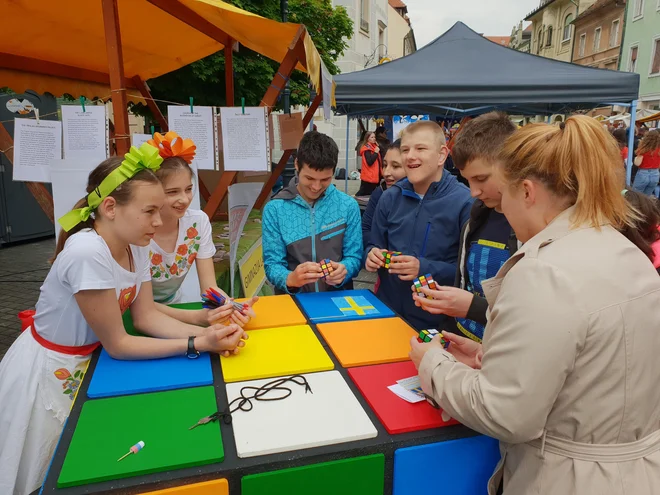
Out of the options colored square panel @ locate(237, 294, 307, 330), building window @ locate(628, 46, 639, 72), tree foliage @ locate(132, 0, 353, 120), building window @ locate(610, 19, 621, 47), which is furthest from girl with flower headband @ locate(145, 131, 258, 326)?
building window @ locate(610, 19, 621, 47)

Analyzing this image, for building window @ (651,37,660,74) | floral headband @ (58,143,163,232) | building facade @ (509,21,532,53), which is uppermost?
building facade @ (509,21,532,53)

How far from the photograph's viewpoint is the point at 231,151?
377 centimetres

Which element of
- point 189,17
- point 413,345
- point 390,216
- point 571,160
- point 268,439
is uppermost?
point 189,17

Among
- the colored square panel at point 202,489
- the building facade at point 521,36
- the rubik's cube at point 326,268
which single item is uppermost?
the building facade at point 521,36

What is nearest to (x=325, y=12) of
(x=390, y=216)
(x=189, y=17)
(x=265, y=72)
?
(x=265, y=72)

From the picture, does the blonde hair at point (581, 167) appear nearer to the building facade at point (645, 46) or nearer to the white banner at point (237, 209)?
the white banner at point (237, 209)

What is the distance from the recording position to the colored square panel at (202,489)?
1.04 metres

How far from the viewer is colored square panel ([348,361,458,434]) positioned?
4.16 feet

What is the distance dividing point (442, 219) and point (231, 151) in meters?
2.07

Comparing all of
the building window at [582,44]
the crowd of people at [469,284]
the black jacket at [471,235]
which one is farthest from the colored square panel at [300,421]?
the building window at [582,44]

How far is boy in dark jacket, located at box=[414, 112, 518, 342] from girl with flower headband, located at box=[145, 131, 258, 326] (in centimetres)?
122

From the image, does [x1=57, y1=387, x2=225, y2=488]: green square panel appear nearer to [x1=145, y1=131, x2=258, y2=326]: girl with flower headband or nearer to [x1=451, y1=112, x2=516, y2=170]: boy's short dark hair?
[x1=145, y1=131, x2=258, y2=326]: girl with flower headband

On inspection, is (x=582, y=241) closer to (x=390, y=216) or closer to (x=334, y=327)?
(x=334, y=327)

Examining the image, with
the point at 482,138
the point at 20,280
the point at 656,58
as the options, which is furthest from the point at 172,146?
the point at 656,58
